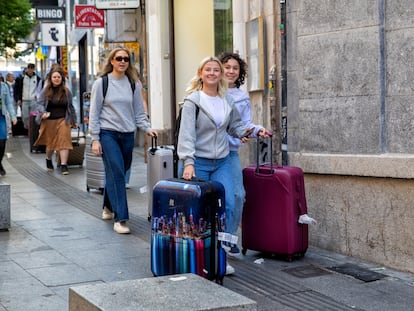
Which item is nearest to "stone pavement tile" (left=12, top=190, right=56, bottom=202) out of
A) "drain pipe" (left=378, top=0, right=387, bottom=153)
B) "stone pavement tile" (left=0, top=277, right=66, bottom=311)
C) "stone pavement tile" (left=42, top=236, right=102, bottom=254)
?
"stone pavement tile" (left=42, top=236, right=102, bottom=254)

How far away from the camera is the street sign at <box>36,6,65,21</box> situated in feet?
83.7

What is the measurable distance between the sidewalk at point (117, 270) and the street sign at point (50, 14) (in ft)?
54.4

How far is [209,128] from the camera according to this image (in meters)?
6.57

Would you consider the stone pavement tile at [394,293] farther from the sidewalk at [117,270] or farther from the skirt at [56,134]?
the skirt at [56,134]

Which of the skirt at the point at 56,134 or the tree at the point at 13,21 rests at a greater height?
the tree at the point at 13,21

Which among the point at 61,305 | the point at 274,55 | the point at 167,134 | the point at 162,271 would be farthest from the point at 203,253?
the point at 167,134

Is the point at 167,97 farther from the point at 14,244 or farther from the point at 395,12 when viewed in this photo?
the point at 395,12

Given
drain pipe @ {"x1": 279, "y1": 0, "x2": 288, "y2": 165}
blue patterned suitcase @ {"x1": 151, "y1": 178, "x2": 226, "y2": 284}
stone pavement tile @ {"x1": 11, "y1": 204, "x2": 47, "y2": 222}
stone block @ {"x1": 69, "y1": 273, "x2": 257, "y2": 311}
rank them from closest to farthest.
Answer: stone block @ {"x1": 69, "y1": 273, "x2": 257, "y2": 311} → blue patterned suitcase @ {"x1": 151, "y1": 178, "x2": 226, "y2": 284} → drain pipe @ {"x1": 279, "y1": 0, "x2": 288, "y2": 165} → stone pavement tile @ {"x1": 11, "y1": 204, "x2": 47, "y2": 222}

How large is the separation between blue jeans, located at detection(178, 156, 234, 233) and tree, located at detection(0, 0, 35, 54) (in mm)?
33861

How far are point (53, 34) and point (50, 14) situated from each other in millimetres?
670

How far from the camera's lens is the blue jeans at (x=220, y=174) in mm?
6547

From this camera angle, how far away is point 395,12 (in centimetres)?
673

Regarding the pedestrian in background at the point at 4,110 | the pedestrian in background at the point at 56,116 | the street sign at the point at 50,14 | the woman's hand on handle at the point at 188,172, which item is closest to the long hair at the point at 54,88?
the pedestrian in background at the point at 56,116

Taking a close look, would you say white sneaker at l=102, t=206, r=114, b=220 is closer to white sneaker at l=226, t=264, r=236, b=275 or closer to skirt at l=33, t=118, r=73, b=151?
white sneaker at l=226, t=264, r=236, b=275
